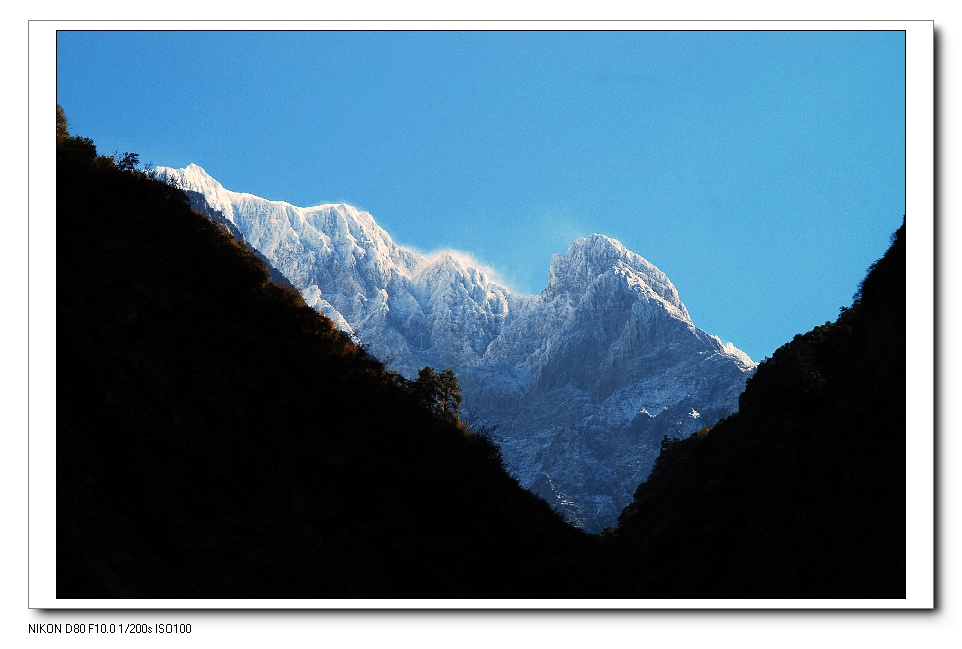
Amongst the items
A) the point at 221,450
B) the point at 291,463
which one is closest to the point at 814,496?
the point at 291,463

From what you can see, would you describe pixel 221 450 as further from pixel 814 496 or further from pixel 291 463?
pixel 814 496

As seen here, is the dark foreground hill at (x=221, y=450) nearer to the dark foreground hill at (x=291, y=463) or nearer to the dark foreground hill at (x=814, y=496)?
the dark foreground hill at (x=291, y=463)

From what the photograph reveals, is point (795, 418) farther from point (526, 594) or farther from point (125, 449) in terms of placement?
point (125, 449)

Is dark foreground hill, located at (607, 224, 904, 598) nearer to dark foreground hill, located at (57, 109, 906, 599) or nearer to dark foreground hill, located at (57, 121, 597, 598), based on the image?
dark foreground hill, located at (57, 109, 906, 599)

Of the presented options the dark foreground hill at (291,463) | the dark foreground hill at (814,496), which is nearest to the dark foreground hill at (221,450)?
the dark foreground hill at (291,463)

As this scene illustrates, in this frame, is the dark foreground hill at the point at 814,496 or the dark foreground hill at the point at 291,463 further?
the dark foreground hill at the point at 814,496
